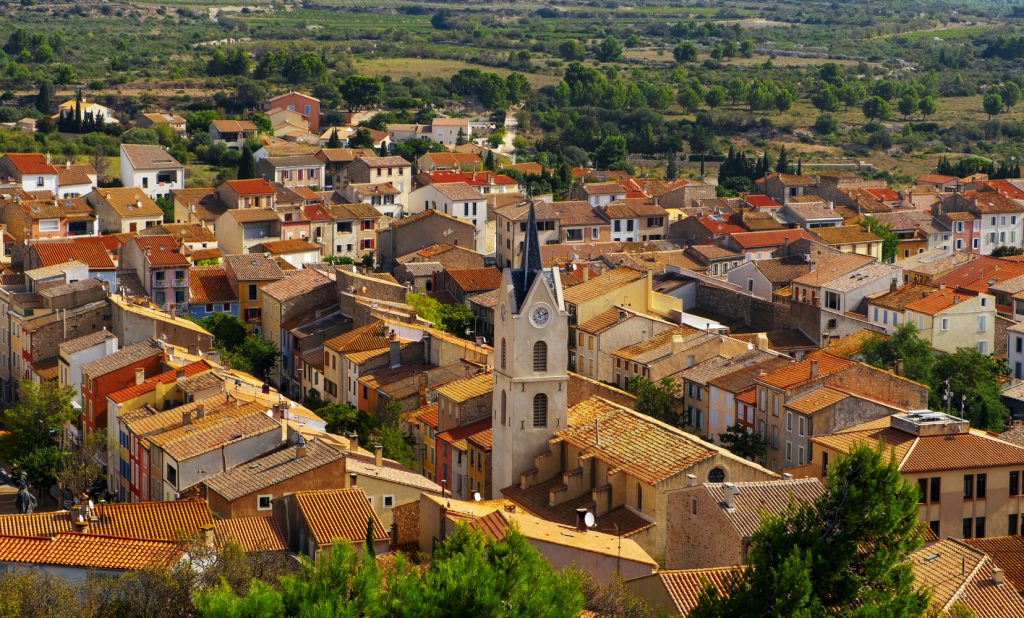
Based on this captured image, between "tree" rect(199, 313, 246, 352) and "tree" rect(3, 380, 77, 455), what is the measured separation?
1200cm

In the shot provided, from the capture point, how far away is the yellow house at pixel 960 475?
44562mm

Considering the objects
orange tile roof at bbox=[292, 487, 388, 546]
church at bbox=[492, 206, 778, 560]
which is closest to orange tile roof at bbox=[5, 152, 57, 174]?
church at bbox=[492, 206, 778, 560]

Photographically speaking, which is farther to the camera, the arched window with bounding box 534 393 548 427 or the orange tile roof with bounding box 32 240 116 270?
the orange tile roof with bounding box 32 240 116 270

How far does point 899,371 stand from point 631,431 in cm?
1970

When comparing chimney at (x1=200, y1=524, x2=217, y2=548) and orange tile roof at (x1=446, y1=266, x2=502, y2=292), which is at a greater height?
chimney at (x1=200, y1=524, x2=217, y2=548)

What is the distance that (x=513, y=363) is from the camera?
44.0 meters

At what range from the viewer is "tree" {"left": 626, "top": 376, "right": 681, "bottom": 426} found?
2208 inches

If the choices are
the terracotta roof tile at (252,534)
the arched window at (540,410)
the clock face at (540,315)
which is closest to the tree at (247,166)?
the clock face at (540,315)

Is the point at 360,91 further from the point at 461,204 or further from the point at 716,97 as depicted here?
the point at 461,204

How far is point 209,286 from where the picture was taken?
234 feet

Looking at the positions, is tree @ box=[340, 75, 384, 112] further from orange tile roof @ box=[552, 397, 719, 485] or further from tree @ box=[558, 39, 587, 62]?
orange tile roof @ box=[552, 397, 719, 485]

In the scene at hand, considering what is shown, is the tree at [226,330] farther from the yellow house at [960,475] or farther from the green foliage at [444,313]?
the yellow house at [960,475]

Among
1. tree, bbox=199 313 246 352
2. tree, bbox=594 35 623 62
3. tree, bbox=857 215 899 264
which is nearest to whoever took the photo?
tree, bbox=199 313 246 352

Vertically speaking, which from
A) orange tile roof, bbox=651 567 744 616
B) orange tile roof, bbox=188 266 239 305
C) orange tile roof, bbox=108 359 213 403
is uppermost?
orange tile roof, bbox=651 567 744 616
